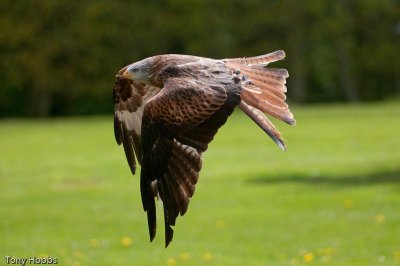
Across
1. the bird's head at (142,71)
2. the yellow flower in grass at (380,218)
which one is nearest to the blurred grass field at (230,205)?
the yellow flower in grass at (380,218)

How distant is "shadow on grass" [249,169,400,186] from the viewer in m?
17.0

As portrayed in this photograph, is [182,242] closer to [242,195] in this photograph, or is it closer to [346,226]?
[346,226]

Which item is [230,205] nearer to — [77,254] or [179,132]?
[77,254]

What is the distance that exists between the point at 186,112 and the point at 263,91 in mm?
896

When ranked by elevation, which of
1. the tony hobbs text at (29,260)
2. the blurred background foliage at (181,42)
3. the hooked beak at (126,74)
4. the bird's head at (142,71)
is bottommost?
the blurred background foliage at (181,42)

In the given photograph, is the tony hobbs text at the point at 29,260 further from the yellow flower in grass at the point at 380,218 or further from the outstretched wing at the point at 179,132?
the yellow flower in grass at the point at 380,218

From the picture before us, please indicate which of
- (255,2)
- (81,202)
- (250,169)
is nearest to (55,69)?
(255,2)

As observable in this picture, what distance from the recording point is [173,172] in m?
7.40

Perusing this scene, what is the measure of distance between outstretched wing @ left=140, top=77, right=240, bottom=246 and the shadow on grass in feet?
32.0

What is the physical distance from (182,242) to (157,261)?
1.50 metres

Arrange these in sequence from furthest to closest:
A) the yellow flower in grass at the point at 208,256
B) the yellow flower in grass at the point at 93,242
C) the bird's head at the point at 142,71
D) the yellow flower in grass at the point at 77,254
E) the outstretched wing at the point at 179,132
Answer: the yellow flower in grass at the point at 93,242 < the yellow flower in grass at the point at 77,254 < the yellow flower in grass at the point at 208,256 < the bird's head at the point at 142,71 < the outstretched wing at the point at 179,132

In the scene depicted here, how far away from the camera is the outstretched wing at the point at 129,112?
8883mm

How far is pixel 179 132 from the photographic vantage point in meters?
7.39

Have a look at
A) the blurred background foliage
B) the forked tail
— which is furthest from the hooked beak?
the blurred background foliage
